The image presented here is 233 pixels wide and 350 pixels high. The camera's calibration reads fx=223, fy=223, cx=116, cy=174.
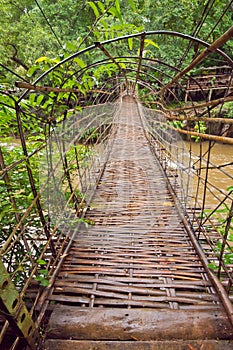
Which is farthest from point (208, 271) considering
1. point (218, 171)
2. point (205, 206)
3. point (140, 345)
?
point (218, 171)

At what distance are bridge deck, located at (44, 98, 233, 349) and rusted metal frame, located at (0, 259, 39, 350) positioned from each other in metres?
0.08

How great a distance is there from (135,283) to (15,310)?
1.47ft

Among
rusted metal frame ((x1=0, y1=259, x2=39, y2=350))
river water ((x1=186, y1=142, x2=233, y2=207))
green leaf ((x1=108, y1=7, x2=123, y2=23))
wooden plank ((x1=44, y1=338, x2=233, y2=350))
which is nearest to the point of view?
rusted metal frame ((x1=0, y1=259, x2=39, y2=350))

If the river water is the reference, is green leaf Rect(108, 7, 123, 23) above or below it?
above

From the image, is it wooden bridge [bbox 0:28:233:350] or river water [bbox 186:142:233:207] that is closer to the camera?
wooden bridge [bbox 0:28:233:350]

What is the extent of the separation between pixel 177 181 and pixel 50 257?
1199 millimetres

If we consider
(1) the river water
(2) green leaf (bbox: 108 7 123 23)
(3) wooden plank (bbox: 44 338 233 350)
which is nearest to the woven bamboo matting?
(3) wooden plank (bbox: 44 338 233 350)

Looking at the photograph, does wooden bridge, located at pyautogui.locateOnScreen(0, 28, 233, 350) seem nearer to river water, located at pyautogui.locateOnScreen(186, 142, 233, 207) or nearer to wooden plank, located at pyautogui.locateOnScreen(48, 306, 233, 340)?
wooden plank, located at pyautogui.locateOnScreen(48, 306, 233, 340)

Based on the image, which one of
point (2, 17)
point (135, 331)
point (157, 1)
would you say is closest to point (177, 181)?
point (135, 331)

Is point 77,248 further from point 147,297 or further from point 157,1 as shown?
point 157,1

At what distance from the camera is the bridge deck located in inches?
25.6

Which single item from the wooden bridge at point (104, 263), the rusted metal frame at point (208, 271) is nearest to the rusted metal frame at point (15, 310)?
the wooden bridge at point (104, 263)

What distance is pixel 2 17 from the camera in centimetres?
720

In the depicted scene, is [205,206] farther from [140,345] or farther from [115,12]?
[115,12]
